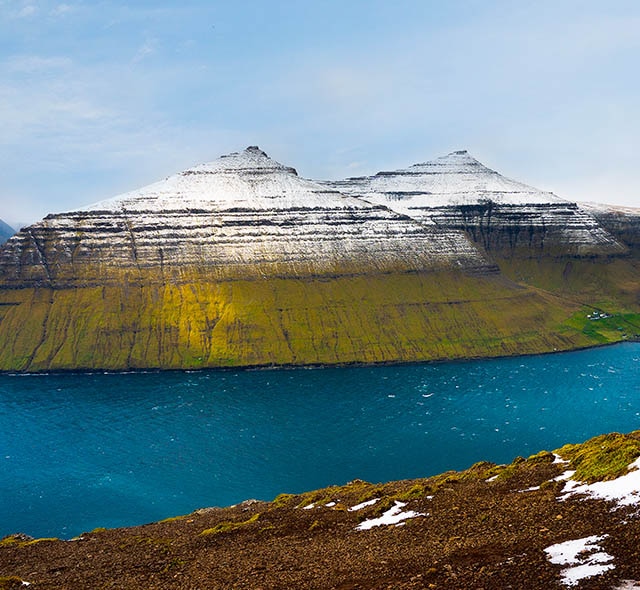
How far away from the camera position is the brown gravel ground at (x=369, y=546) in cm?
3014

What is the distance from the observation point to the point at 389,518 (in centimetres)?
4584

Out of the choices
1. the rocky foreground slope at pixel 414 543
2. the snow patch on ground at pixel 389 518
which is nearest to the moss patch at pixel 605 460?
the rocky foreground slope at pixel 414 543

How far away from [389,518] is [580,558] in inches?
765

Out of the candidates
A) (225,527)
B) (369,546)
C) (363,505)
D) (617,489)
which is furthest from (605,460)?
(225,527)

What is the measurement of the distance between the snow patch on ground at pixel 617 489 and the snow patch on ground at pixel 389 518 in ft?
36.9

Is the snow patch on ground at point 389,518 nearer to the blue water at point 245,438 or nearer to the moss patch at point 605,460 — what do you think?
the moss patch at point 605,460

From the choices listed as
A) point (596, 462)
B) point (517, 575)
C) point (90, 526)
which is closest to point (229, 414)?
point (90, 526)

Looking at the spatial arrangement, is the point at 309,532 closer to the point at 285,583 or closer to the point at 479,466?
the point at 285,583

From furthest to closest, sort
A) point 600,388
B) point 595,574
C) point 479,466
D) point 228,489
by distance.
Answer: point 600,388 < point 228,489 < point 479,466 < point 595,574

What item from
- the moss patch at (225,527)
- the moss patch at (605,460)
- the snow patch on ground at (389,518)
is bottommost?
the moss patch at (225,527)

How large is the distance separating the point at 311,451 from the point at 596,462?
99.6m

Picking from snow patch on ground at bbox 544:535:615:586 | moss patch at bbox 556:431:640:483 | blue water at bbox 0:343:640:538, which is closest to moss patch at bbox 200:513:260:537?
moss patch at bbox 556:431:640:483

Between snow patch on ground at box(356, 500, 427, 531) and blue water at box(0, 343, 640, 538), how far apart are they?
227 feet

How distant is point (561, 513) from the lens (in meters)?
35.8
